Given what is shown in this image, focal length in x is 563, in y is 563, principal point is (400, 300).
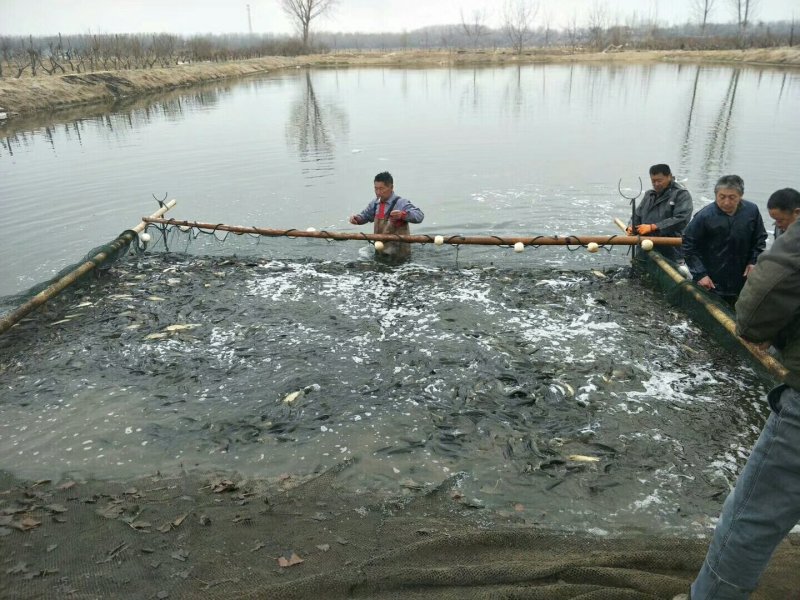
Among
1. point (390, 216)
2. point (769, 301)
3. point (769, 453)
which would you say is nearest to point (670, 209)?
point (390, 216)

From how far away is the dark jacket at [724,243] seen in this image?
5652 mm

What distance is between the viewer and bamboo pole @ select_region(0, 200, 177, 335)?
6.19m

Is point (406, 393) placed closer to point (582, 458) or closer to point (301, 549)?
point (582, 458)

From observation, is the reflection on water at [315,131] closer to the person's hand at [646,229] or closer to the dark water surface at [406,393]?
the dark water surface at [406,393]

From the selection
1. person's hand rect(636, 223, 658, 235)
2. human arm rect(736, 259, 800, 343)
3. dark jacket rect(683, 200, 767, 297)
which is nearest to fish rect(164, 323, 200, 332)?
dark jacket rect(683, 200, 767, 297)

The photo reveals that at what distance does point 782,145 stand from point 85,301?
18.1m

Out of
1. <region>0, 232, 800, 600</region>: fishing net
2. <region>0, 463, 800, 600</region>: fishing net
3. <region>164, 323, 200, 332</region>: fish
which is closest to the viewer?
<region>0, 463, 800, 600</region>: fishing net

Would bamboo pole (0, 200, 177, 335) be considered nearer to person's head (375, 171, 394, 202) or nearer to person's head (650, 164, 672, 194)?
person's head (375, 171, 394, 202)

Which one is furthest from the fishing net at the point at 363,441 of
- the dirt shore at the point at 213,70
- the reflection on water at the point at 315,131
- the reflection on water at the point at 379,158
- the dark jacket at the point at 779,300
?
the dirt shore at the point at 213,70

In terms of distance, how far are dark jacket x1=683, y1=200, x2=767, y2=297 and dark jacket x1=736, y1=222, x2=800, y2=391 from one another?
3844 millimetres

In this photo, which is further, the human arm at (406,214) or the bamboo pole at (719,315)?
the human arm at (406,214)

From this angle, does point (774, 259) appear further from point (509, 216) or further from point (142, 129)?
point (142, 129)

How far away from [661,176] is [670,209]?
591 millimetres

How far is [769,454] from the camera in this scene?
2242 millimetres
